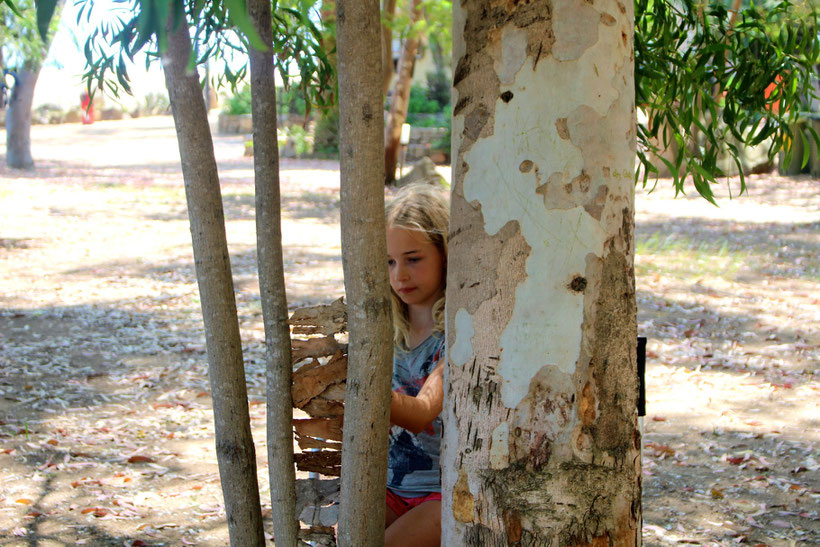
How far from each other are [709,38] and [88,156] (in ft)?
76.4

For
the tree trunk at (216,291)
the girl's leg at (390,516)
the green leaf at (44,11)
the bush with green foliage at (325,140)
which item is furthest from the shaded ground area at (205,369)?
the bush with green foliage at (325,140)

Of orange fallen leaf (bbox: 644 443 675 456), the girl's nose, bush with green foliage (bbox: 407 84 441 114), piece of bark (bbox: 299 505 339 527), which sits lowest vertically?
orange fallen leaf (bbox: 644 443 675 456)

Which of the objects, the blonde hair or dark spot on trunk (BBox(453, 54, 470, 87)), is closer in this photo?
dark spot on trunk (BBox(453, 54, 470, 87))

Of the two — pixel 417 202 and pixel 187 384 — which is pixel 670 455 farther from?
pixel 187 384

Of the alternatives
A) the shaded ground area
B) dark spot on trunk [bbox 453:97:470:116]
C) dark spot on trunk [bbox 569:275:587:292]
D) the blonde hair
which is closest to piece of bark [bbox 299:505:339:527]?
the blonde hair

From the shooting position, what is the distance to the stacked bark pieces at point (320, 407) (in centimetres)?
202

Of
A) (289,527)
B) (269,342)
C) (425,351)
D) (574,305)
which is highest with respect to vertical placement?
(574,305)

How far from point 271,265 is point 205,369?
4.13m

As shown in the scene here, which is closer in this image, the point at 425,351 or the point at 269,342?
the point at 269,342

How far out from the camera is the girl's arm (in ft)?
6.79

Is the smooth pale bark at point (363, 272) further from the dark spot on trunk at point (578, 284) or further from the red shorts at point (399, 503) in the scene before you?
the red shorts at point (399, 503)

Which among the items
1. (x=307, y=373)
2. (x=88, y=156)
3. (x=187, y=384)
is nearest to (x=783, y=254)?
(x=187, y=384)

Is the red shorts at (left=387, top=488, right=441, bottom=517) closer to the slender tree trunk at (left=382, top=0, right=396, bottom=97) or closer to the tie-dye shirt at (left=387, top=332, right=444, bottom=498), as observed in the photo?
the tie-dye shirt at (left=387, top=332, right=444, bottom=498)

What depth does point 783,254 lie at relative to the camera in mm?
9945
